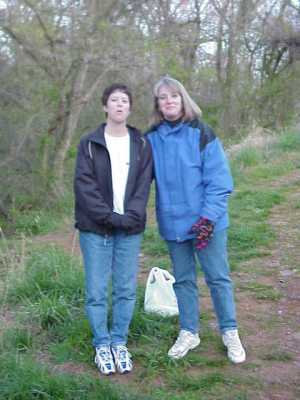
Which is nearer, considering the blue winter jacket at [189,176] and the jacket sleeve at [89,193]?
the jacket sleeve at [89,193]

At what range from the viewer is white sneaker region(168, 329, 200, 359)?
3.90 metres

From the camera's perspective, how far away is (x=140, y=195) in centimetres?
370

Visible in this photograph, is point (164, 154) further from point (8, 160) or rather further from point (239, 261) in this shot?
point (8, 160)

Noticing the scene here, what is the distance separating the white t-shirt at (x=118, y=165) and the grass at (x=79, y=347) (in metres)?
0.98

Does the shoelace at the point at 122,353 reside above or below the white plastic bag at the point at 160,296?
below

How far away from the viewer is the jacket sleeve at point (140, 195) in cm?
363

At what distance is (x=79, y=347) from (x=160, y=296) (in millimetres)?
749

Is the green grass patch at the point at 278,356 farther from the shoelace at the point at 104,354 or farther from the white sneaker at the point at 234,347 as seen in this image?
the shoelace at the point at 104,354

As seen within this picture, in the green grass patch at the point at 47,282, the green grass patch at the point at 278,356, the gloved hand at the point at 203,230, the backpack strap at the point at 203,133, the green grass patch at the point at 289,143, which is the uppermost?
the backpack strap at the point at 203,133

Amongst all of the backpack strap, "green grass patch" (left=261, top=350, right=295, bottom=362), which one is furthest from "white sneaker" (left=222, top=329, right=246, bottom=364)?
the backpack strap

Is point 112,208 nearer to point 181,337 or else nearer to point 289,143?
point 181,337

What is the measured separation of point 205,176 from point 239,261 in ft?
8.29

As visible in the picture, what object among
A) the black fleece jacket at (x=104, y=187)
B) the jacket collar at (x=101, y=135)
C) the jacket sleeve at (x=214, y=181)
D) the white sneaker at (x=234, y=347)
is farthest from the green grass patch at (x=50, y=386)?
the jacket collar at (x=101, y=135)

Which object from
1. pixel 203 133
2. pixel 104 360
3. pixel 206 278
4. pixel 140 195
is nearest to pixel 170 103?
pixel 203 133
